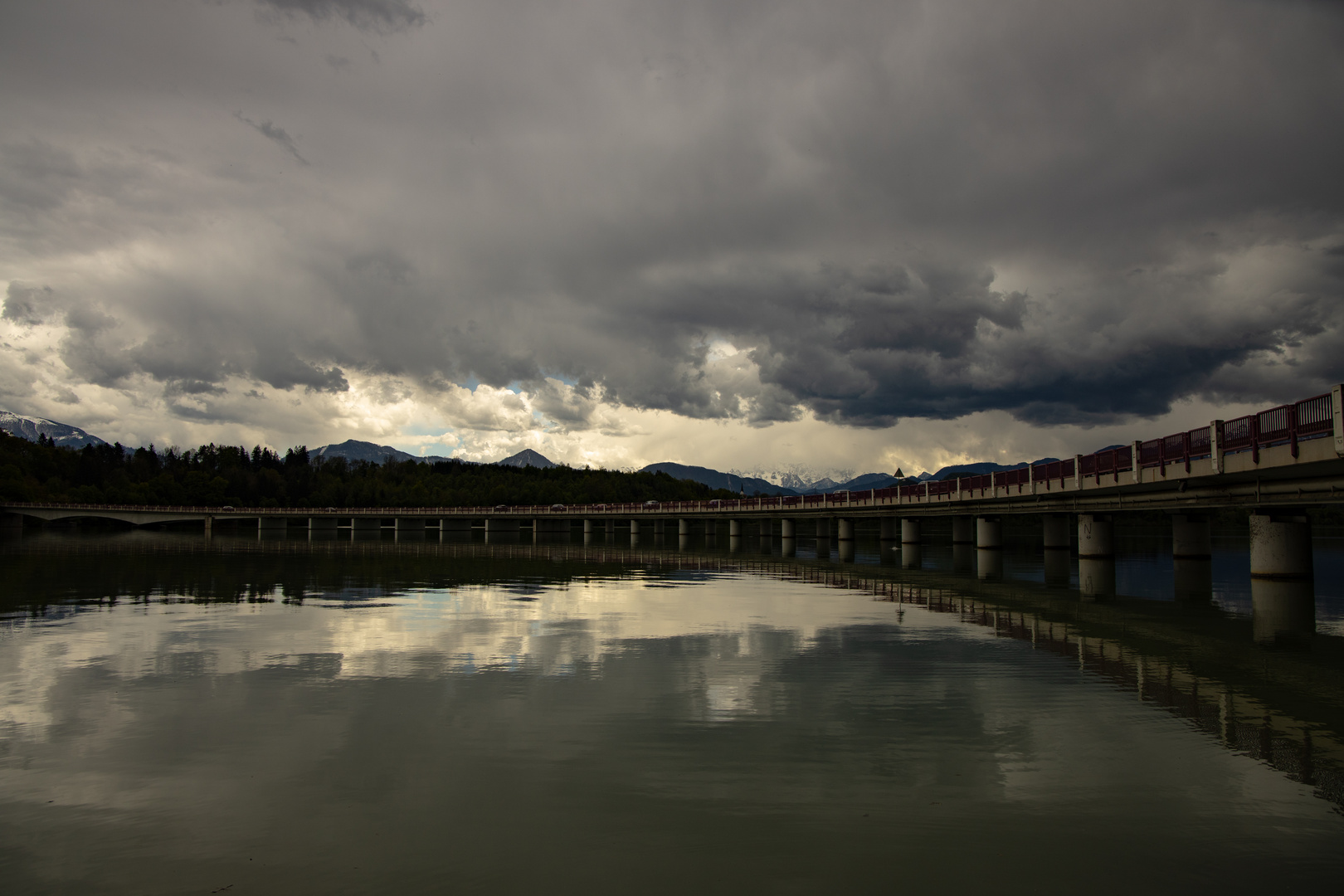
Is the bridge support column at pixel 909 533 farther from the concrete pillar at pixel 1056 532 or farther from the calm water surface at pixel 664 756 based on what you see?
the calm water surface at pixel 664 756

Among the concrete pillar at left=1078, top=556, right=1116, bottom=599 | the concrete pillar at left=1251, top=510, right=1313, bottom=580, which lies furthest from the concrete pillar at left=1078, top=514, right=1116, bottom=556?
the concrete pillar at left=1251, top=510, right=1313, bottom=580

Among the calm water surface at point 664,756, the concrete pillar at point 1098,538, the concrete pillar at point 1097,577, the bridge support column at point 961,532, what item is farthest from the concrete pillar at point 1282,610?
the bridge support column at point 961,532

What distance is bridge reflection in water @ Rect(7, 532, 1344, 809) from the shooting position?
533 inches

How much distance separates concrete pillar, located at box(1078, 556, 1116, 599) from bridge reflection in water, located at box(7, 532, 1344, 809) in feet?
0.56

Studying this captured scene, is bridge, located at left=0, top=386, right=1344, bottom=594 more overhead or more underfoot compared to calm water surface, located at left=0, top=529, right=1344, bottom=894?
more overhead

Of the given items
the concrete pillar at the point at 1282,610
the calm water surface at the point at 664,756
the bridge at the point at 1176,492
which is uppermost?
the bridge at the point at 1176,492

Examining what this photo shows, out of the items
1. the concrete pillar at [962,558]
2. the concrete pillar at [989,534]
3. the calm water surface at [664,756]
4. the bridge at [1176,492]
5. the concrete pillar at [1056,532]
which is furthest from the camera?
the concrete pillar at [989,534]

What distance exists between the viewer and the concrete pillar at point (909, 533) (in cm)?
8350

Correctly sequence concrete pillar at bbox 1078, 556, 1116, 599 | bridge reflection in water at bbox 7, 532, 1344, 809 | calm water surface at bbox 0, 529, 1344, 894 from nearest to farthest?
calm water surface at bbox 0, 529, 1344, 894
bridge reflection in water at bbox 7, 532, 1344, 809
concrete pillar at bbox 1078, 556, 1116, 599

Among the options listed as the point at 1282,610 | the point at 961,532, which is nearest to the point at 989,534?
the point at 961,532

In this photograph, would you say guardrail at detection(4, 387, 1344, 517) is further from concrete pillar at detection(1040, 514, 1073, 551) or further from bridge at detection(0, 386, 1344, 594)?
concrete pillar at detection(1040, 514, 1073, 551)

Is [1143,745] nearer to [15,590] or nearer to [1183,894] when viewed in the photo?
[1183,894]

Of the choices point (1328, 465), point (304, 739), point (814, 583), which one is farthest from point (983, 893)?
point (814, 583)

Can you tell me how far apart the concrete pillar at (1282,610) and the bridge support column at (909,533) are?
4393 cm
